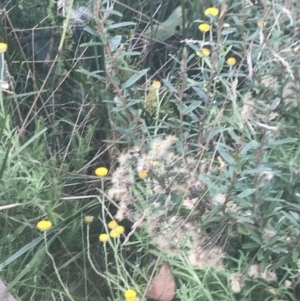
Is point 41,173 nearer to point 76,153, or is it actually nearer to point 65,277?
point 76,153

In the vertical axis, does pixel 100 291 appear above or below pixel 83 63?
below

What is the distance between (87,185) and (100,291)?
270 millimetres

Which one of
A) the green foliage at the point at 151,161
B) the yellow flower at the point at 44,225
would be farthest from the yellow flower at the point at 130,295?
the yellow flower at the point at 44,225

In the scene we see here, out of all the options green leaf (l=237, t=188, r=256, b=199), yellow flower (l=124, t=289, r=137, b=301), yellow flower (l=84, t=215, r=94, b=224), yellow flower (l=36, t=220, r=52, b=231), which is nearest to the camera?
green leaf (l=237, t=188, r=256, b=199)

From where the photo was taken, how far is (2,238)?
55.2 inches

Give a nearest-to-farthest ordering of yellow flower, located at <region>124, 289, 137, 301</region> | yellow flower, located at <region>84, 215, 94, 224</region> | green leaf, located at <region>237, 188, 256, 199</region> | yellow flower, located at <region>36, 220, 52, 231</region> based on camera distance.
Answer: green leaf, located at <region>237, 188, 256, 199</region> → yellow flower, located at <region>124, 289, 137, 301</region> → yellow flower, located at <region>36, 220, 52, 231</region> → yellow flower, located at <region>84, 215, 94, 224</region>

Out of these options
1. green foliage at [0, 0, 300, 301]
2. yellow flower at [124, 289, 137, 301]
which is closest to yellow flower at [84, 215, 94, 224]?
green foliage at [0, 0, 300, 301]

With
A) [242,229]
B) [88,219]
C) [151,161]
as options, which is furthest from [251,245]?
[88,219]

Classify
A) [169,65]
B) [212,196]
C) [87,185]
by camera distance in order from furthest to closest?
[169,65] < [87,185] < [212,196]

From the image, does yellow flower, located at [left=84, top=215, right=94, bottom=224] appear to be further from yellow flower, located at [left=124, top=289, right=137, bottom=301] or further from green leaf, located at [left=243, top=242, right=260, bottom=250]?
green leaf, located at [left=243, top=242, right=260, bottom=250]

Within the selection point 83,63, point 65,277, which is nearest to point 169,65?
point 83,63

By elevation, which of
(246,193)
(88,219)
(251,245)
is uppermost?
(246,193)

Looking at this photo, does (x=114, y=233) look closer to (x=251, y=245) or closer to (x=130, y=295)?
(x=130, y=295)

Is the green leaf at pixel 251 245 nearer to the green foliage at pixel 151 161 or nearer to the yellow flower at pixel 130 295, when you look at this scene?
the green foliage at pixel 151 161
